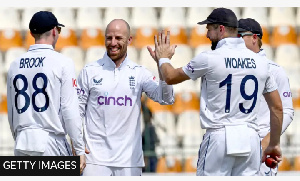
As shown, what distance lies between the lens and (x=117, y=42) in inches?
315

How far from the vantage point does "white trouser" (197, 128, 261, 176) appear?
7.16 m

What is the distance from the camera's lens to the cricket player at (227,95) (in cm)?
715

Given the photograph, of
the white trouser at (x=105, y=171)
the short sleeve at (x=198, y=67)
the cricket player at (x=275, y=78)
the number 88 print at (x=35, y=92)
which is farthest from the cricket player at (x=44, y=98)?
the cricket player at (x=275, y=78)

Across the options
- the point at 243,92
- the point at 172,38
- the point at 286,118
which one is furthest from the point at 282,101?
the point at 172,38

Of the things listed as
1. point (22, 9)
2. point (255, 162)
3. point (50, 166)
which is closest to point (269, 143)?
point (255, 162)

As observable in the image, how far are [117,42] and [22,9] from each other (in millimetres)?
9080

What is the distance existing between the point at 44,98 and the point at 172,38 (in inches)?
337

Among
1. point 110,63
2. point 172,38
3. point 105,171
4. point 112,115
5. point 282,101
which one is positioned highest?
point 172,38

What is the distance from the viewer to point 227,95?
716 cm

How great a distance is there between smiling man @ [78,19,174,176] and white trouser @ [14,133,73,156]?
465mm

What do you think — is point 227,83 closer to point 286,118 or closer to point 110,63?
point 286,118

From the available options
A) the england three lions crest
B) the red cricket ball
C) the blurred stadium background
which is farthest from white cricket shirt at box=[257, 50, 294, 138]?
the blurred stadium background

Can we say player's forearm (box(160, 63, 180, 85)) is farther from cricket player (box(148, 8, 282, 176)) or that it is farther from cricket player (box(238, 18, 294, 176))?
cricket player (box(238, 18, 294, 176))

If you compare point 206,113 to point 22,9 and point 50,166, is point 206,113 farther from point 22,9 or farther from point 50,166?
point 22,9
